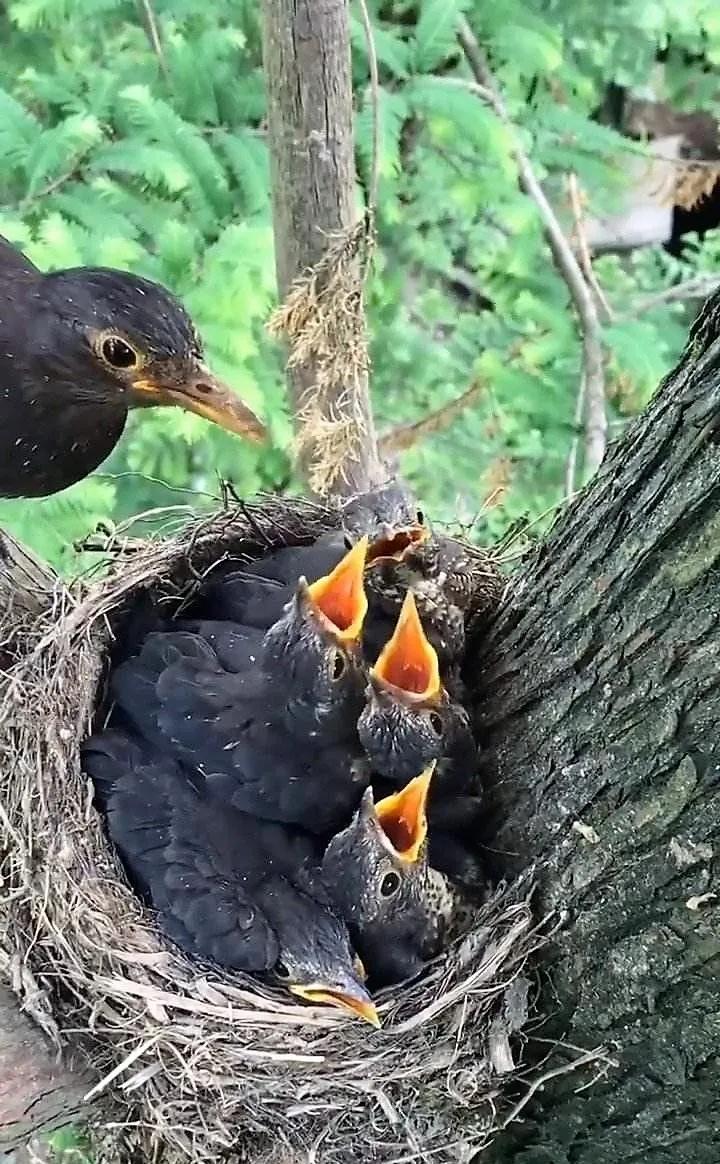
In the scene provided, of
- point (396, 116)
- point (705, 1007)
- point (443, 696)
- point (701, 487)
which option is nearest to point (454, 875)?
point (443, 696)

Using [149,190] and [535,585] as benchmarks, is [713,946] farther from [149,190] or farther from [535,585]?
[149,190]

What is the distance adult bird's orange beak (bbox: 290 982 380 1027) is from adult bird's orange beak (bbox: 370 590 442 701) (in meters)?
0.36

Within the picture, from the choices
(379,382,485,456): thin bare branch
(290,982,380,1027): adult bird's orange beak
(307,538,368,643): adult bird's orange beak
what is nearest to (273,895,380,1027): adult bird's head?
(290,982,380,1027): adult bird's orange beak

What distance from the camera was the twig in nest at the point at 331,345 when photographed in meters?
1.74

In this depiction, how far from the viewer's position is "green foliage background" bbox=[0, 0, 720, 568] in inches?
87.3

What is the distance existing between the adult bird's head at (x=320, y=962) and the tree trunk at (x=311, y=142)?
0.73m

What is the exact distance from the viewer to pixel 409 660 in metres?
1.50

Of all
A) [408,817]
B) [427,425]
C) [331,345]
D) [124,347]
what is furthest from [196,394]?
[427,425]

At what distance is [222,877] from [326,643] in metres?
0.32

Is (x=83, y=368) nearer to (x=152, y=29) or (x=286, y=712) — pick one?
(x=286, y=712)

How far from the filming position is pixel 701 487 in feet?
2.82

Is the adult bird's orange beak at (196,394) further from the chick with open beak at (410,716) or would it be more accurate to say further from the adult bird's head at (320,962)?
the adult bird's head at (320,962)

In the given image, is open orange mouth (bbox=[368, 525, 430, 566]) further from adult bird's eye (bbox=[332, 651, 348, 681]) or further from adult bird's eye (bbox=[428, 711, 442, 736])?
adult bird's eye (bbox=[428, 711, 442, 736])

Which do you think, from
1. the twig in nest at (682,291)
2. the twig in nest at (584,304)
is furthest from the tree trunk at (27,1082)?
the twig in nest at (682,291)
